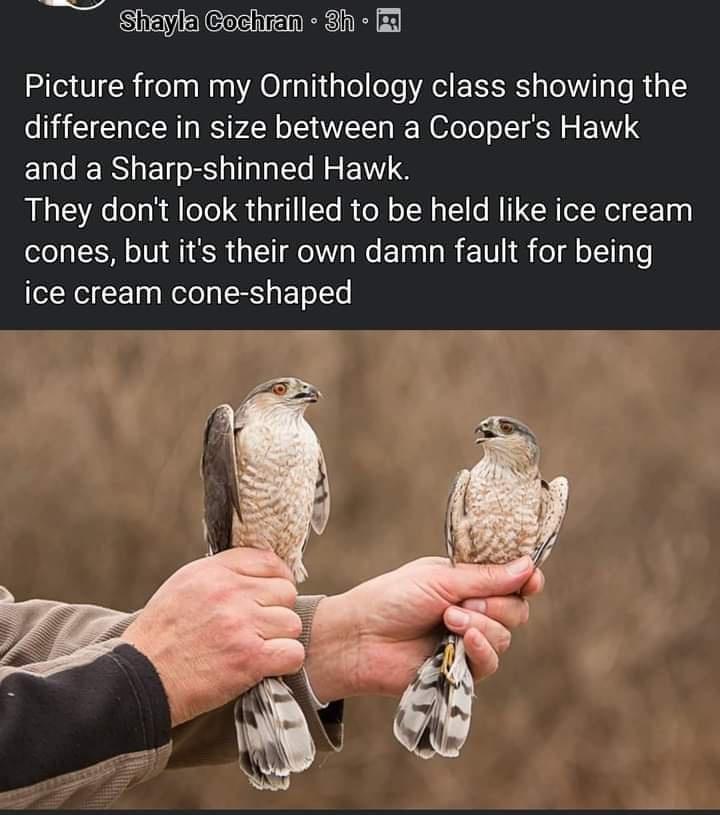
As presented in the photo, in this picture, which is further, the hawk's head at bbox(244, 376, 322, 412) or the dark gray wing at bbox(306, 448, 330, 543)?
the dark gray wing at bbox(306, 448, 330, 543)

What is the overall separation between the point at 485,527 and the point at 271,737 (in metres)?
0.64

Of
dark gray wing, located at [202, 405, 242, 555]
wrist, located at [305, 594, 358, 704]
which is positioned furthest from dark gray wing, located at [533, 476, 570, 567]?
dark gray wing, located at [202, 405, 242, 555]

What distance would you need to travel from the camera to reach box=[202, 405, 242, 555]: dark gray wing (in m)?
2.20

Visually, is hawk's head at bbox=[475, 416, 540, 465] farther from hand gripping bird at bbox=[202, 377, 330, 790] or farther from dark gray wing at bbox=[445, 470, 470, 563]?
hand gripping bird at bbox=[202, 377, 330, 790]

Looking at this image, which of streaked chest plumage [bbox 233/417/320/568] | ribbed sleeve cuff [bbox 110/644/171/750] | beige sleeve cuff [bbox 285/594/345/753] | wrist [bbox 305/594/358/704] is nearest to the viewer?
ribbed sleeve cuff [bbox 110/644/171/750]

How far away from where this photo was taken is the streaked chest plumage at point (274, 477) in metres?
2.22

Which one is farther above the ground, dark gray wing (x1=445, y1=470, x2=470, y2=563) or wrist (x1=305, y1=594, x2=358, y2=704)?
dark gray wing (x1=445, y1=470, x2=470, y2=563)

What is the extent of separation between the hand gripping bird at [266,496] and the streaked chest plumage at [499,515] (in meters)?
0.38

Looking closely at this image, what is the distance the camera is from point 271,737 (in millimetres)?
2211

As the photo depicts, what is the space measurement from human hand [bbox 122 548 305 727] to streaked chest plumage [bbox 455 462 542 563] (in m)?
0.44

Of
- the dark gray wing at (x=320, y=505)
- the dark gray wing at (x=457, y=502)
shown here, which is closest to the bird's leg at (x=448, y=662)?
the dark gray wing at (x=457, y=502)

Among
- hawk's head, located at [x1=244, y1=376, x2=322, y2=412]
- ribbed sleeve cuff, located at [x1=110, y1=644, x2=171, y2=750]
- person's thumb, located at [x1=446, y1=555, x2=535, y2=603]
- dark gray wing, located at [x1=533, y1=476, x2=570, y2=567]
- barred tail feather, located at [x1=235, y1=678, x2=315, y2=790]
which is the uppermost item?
hawk's head, located at [x1=244, y1=376, x2=322, y2=412]

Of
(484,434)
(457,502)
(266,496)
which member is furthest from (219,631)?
(484,434)
